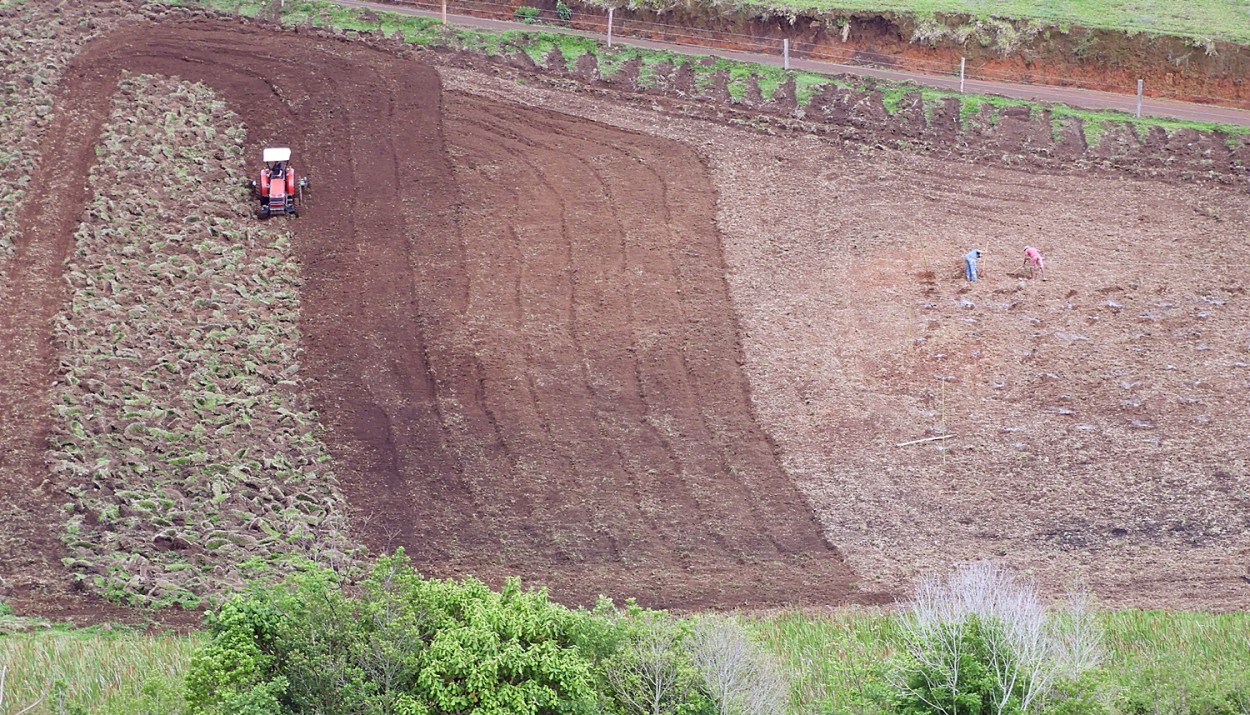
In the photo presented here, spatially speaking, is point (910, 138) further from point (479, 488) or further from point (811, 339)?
point (479, 488)

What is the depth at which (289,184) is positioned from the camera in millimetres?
31516

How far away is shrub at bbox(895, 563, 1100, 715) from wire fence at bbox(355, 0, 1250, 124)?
89.2 ft

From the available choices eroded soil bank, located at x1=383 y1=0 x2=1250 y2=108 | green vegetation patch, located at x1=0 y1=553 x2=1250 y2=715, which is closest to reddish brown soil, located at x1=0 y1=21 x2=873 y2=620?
green vegetation patch, located at x1=0 y1=553 x2=1250 y2=715

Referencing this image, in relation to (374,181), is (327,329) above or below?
below

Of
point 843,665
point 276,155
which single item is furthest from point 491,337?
point 843,665

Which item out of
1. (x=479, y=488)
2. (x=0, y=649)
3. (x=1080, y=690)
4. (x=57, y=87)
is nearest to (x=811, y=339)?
(x=479, y=488)

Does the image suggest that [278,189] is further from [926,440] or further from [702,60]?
[926,440]

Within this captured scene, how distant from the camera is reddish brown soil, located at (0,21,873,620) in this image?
2209 centimetres

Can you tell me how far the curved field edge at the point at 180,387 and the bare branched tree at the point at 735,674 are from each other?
8.06 meters

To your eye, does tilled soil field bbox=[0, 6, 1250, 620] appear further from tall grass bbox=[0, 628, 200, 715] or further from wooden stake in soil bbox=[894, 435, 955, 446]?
tall grass bbox=[0, 628, 200, 715]

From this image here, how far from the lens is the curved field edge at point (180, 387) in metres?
21.1

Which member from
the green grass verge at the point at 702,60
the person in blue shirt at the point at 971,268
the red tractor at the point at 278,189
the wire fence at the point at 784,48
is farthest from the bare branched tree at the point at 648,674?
the wire fence at the point at 784,48

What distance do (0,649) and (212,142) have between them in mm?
18368

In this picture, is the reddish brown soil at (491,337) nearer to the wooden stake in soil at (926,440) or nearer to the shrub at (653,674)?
the wooden stake in soil at (926,440)
